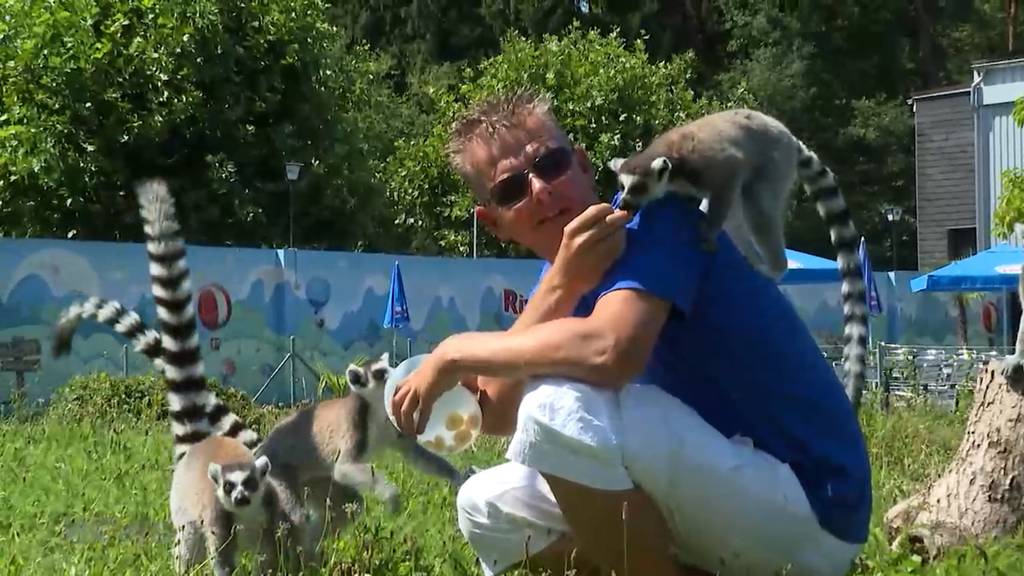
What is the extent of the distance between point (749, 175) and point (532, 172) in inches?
102

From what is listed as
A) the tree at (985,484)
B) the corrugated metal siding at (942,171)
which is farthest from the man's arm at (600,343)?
the corrugated metal siding at (942,171)

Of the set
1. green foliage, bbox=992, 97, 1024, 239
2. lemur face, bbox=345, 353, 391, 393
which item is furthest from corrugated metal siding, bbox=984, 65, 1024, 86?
lemur face, bbox=345, 353, 391, 393

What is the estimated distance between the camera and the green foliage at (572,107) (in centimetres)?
1808

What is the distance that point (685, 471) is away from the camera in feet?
7.16

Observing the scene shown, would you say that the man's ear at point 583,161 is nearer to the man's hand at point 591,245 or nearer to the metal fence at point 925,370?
the man's hand at point 591,245

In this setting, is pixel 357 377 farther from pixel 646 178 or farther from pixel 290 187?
pixel 290 187

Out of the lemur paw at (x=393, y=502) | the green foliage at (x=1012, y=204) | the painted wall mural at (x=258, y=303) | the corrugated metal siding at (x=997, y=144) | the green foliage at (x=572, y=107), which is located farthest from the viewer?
the corrugated metal siding at (x=997, y=144)

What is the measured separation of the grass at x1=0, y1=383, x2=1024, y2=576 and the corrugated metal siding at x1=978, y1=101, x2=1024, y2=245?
13234 millimetres

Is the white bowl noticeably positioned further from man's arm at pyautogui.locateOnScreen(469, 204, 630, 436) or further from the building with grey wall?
the building with grey wall

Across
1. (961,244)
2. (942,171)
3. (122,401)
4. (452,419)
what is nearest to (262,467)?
(452,419)

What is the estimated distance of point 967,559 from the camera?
3316mm

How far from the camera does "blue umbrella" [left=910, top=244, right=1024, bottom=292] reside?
12.3 m

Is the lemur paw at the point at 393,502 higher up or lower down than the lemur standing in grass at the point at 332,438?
lower down

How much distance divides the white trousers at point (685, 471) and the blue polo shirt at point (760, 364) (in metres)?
0.05
